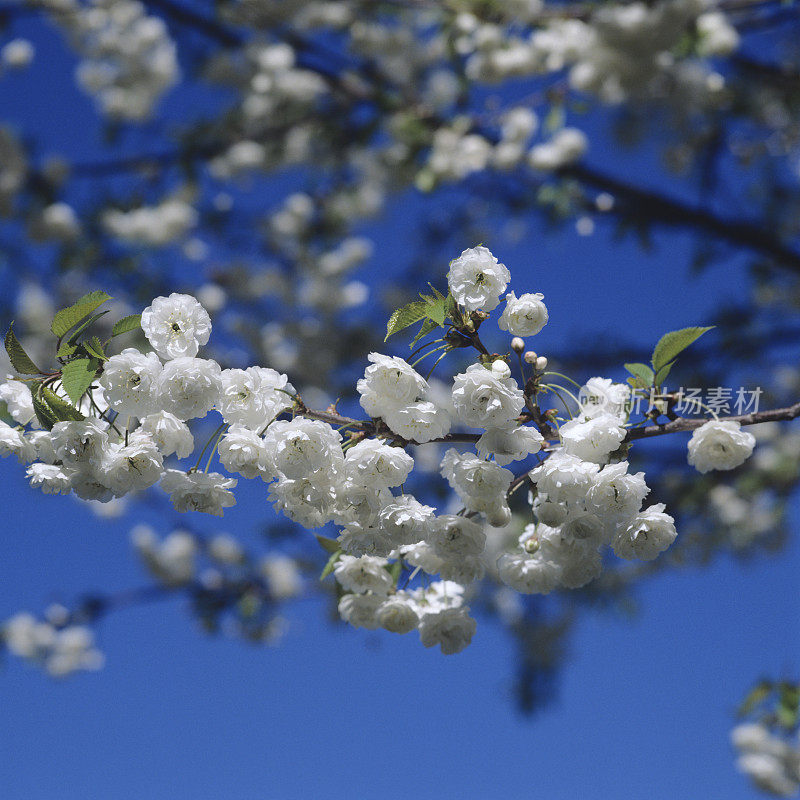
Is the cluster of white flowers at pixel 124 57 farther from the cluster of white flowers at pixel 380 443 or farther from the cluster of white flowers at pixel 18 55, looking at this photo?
the cluster of white flowers at pixel 380 443

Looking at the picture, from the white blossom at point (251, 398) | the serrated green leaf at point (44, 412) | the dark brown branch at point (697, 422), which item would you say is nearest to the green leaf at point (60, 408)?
the serrated green leaf at point (44, 412)

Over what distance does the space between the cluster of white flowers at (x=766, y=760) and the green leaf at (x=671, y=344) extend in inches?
182

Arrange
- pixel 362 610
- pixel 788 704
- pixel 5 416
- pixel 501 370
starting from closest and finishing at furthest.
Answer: pixel 501 370
pixel 5 416
pixel 362 610
pixel 788 704

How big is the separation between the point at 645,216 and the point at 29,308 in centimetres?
452

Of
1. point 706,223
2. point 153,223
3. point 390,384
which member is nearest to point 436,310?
point 390,384

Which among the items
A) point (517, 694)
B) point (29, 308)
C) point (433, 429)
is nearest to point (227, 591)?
point (517, 694)

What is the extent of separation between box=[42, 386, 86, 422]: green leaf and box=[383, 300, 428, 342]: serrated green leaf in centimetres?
54

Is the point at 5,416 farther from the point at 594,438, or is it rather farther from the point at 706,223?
the point at 706,223

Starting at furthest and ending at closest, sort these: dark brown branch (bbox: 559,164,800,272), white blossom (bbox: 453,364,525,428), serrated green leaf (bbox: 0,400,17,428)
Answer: dark brown branch (bbox: 559,164,800,272)
serrated green leaf (bbox: 0,400,17,428)
white blossom (bbox: 453,364,525,428)

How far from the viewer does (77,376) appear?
1165 millimetres

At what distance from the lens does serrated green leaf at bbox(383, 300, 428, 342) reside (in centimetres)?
119

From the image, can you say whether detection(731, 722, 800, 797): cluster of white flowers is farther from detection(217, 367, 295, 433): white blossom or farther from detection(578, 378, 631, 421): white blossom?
detection(217, 367, 295, 433): white blossom

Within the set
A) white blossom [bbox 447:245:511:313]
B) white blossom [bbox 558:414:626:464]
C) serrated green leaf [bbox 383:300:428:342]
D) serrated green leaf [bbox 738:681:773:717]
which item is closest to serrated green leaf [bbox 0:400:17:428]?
serrated green leaf [bbox 383:300:428:342]

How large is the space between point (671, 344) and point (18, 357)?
112 centimetres
